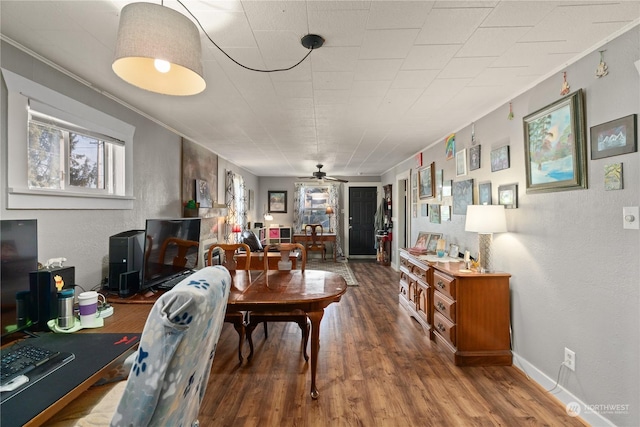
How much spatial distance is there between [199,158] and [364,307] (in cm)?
319

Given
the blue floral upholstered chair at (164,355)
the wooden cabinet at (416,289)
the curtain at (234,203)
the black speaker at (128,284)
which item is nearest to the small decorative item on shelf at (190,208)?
the curtain at (234,203)

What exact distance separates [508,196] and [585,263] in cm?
84

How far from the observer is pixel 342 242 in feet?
26.8

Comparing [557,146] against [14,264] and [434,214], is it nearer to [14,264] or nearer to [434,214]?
[434,214]

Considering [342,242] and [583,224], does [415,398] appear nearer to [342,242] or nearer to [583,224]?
[583,224]

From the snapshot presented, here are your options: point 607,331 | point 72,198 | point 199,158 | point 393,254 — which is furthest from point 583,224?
point 393,254

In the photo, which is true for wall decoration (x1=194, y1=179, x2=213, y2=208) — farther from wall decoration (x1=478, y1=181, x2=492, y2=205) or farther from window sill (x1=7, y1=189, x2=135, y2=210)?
wall decoration (x1=478, y1=181, x2=492, y2=205)

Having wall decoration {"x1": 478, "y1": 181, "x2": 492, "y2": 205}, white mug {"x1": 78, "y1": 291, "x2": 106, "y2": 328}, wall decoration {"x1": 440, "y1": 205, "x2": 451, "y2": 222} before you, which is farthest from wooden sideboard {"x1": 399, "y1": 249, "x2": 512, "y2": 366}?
white mug {"x1": 78, "y1": 291, "x2": 106, "y2": 328}

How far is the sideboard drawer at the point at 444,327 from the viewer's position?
8.51 feet

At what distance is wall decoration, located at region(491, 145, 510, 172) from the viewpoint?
8.48 ft

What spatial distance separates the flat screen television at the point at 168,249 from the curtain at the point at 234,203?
8.63ft

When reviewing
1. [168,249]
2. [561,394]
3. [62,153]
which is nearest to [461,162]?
[561,394]

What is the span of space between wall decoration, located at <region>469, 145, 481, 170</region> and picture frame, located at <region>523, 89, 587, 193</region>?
2.26ft

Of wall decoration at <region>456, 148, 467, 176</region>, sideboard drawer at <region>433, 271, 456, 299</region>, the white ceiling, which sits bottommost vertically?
sideboard drawer at <region>433, 271, 456, 299</region>
